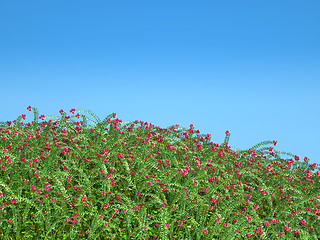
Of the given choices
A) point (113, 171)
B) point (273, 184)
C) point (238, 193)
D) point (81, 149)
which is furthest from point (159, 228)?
point (273, 184)

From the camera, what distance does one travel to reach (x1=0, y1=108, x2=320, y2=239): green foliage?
17.8ft

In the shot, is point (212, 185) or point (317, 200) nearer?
point (212, 185)

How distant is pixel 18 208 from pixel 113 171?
157cm

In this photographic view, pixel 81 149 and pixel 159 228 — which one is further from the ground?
pixel 81 149

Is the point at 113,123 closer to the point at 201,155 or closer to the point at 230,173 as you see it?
the point at 201,155

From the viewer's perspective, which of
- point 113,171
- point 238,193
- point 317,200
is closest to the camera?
point 113,171

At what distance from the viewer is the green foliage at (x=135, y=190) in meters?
5.43

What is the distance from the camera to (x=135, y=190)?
242 inches

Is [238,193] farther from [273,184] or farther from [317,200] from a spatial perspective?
[317,200]

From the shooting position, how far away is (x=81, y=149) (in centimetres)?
677

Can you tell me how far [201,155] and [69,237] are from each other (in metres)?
3.27

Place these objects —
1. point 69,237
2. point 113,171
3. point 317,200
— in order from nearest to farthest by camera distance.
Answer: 1. point 69,237
2. point 113,171
3. point 317,200

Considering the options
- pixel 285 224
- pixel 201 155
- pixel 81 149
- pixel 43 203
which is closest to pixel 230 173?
pixel 201 155

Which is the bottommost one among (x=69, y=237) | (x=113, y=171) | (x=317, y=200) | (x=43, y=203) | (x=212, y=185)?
(x=69, y=237)
